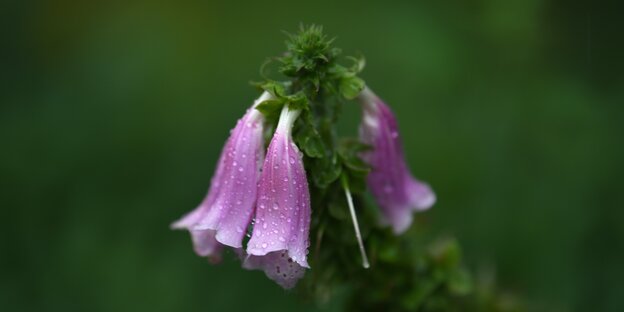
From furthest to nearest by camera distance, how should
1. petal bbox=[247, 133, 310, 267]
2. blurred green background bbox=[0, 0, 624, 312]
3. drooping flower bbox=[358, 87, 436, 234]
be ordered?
blurred green background bbox=[0, 0, 624, 312] → drooping flower bbox=[358, 87, 436, 234] → petal bbox=[247, 133, 310, 267]

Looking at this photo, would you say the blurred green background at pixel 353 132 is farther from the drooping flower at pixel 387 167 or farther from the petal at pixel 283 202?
the petal at pixel 283 202

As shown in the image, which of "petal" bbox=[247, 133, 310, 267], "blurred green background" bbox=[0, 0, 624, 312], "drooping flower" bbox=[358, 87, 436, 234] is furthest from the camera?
"blurred green background" bbox=[0, 0, 624, 312]

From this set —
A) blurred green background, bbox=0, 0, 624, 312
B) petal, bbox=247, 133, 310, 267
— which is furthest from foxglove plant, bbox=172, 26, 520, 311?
blurred green background, bbox=0, 0, 624, 312

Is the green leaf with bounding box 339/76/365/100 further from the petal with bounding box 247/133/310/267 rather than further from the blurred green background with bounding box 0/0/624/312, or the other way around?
the blurred green background with bounding box 0/0/624/312

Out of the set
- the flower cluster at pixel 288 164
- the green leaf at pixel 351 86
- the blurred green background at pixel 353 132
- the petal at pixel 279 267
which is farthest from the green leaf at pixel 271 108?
the blurred green background at pixel 353 132

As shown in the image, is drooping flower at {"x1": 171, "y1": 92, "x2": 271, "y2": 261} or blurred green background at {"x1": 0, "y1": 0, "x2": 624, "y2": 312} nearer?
drooping flower at {"x1": 171, "y1": 92, "x2": 271, "y2": 261}

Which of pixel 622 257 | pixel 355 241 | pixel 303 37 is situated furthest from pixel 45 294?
pixel 622 257

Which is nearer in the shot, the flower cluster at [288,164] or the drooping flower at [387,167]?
the flower cluster at [288,164]

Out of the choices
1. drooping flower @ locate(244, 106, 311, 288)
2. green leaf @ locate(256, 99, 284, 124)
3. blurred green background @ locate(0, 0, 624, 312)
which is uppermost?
green leaf @ locate(256, 99, 284, 124)

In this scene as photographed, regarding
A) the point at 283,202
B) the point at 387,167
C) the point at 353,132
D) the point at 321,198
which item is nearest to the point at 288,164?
the point at 283,202
